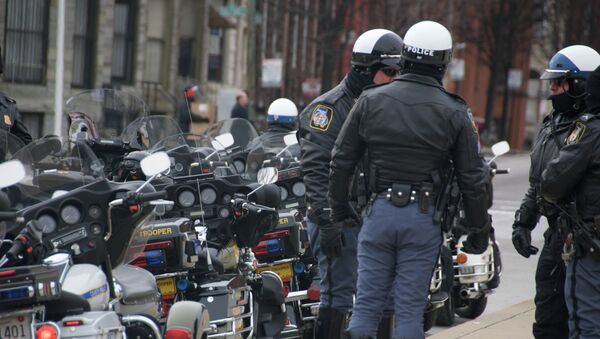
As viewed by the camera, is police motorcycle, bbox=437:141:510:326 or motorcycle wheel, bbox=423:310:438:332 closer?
motorcycle wheel, bbox=423:310:438:332

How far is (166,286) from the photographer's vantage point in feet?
26.4

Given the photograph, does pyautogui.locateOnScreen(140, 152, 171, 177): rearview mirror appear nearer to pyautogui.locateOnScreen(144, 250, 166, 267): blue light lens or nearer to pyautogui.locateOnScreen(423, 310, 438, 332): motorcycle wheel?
pyautogui.locateOnScreen(144, 250, 166, 267): blue light lens

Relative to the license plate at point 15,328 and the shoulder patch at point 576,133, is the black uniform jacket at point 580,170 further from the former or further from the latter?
the license plate at point 15,328

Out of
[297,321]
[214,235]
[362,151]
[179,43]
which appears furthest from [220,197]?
[179,43]

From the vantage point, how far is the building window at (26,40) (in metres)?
Answer: 26.7

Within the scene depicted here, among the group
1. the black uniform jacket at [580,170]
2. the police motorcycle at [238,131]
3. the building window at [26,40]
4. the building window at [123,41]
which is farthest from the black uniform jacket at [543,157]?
the building window at [123,41]

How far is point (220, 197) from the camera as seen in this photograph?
28.3 ft

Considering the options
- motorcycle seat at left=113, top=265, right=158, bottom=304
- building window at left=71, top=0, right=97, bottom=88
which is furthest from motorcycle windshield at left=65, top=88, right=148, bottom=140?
building window at left=71, top=0, right=97, bottom=88

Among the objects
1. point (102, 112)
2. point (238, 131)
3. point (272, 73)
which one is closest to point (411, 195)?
point (102, 112)

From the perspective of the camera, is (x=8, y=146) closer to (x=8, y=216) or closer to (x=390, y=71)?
(x=8, y=216)

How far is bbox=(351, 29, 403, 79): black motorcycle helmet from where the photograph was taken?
316 inches

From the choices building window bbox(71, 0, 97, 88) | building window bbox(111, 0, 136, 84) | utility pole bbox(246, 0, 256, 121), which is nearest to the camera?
utility pole bbox(246, 0, 256, 121)

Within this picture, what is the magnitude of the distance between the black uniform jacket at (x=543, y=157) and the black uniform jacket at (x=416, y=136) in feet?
2.69

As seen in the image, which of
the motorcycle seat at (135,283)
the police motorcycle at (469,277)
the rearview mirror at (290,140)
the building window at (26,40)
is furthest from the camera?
the building window at (26,40)
